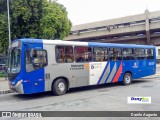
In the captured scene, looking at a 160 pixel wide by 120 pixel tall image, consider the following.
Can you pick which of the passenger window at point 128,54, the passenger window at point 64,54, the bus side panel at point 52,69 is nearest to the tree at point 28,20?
the passenger window at point 128,54

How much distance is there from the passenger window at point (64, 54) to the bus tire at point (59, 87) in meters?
1.04

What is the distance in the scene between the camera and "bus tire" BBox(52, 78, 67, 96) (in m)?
12.1

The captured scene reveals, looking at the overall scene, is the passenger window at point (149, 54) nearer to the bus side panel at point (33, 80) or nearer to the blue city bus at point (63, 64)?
the blue city bus at point (63, 64)

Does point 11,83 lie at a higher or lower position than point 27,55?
lower

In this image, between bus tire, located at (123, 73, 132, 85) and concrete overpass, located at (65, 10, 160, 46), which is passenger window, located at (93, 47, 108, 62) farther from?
concrete overpass, located at (65, 10, 160, 46)

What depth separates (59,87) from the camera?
1231 cm

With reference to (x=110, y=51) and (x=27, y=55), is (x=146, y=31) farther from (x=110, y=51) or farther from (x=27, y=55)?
(x=27, y=55)

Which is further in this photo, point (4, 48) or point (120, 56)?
point (4, 48)

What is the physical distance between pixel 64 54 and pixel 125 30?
3626 centimetres

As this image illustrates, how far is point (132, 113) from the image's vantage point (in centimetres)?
798

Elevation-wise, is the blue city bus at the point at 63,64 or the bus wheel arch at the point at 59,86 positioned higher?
the blue city bus at the point at 63,64

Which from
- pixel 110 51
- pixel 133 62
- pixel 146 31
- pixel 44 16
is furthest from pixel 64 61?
pixel 146 31

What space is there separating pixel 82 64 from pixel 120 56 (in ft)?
11.8

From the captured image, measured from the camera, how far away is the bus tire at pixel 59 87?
1212 centimetres
